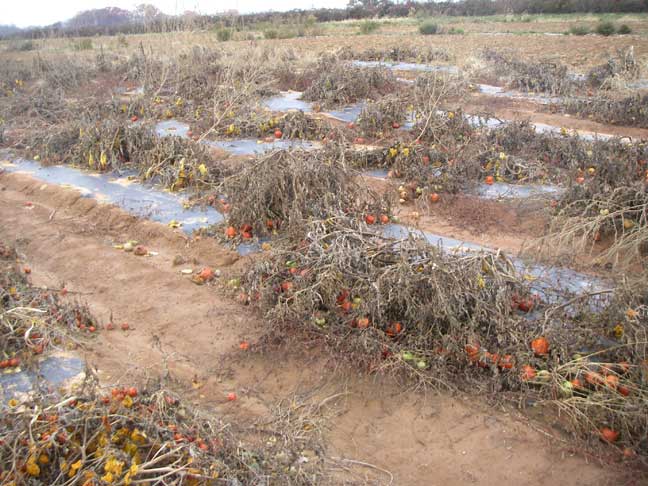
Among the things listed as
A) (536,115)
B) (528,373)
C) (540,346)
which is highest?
(536,115)

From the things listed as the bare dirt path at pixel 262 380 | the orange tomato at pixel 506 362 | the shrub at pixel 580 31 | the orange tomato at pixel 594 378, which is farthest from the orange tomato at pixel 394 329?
the shrub at pixel 580 31

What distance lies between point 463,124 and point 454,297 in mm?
4933

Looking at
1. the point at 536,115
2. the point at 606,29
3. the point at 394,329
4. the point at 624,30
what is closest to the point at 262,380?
the point at 394,329

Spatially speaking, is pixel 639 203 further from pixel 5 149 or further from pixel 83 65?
pixel 83 65

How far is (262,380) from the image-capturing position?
372 centimetres

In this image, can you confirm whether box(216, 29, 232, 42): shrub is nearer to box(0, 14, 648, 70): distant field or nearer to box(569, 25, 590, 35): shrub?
box(0, 14, 648, 70): distant field

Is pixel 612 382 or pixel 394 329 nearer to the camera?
pixel 612 382

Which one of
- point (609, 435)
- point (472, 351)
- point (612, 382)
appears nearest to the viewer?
point (609, 435)

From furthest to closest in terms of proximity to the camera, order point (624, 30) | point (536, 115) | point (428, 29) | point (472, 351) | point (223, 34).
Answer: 1. point (428, 29)
2. point (223, 34)
3. point (624, 30)
4. point (536, 115)
5. point (472, 351)

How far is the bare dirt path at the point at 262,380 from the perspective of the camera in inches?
120

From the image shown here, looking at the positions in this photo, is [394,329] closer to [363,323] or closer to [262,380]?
[363,323]

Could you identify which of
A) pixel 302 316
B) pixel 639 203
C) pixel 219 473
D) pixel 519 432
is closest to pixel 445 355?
pixel 519 432

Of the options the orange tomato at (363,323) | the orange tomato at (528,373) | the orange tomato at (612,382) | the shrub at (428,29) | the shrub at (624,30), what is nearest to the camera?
the orange tomato at (612,382)

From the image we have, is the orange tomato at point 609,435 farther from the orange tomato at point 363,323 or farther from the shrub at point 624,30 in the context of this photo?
the shrub at point 624,30
